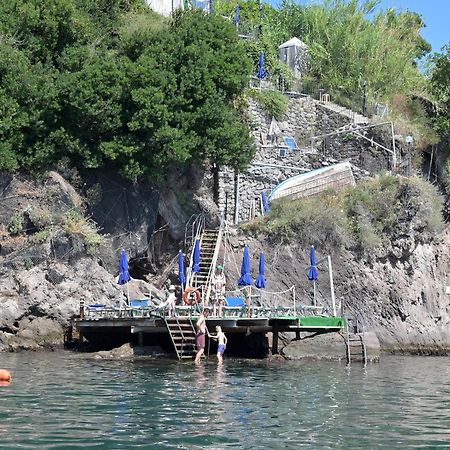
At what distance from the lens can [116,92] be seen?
32.3m

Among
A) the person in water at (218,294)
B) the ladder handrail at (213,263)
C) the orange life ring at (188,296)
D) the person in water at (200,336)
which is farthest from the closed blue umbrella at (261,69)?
the person in water at (200,336)

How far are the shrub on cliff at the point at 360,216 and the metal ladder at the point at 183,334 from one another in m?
8.65

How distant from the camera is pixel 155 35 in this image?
114 ft

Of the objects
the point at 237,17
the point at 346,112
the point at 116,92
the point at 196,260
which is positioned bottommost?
the point at 196,260

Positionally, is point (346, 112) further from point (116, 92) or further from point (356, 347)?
point (356, 347)

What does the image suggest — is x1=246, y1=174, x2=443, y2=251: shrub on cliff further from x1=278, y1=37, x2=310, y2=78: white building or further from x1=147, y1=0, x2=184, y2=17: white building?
x1=147, y1=0, x2=184, y2=17: white building

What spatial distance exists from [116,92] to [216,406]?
61.2 ft

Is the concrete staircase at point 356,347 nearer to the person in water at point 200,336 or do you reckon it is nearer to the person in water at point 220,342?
the person in water at point 220,342

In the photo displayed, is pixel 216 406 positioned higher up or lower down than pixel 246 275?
lower down

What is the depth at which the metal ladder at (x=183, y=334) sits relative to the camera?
2581 centimetres

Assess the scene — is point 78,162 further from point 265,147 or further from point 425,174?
point 425,174

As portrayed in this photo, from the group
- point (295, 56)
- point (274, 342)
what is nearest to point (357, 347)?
point (274, 342)

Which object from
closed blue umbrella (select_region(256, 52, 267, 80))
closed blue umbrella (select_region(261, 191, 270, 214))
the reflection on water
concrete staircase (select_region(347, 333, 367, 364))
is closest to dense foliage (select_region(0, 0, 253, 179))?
closed blue umbrella (select_region(261, 191, 270, 214))

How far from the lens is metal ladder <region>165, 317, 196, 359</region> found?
25812mm
